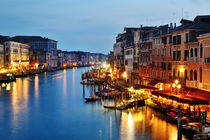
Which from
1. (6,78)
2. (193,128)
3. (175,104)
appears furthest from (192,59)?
(6,78)

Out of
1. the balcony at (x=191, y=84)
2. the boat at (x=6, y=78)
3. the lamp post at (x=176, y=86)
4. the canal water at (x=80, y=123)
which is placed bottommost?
the canal water at (x=80, y=123)

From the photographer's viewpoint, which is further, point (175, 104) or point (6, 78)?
point (6, 78)

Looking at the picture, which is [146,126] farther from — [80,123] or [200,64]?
[200,64]

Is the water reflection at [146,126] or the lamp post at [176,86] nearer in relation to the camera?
the water reflection at [146,126]

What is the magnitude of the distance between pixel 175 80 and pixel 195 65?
3173mm

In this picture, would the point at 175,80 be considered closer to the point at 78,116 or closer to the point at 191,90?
the point at 191,90

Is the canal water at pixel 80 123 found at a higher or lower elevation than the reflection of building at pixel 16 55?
lower

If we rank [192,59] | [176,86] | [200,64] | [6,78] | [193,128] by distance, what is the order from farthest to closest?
[6,78]
[176,86]
[192,59]
[200,64]
[193,128]

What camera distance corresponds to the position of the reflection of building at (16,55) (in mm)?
70000

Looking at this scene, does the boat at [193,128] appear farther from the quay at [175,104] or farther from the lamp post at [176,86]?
the lamp post at [176,86]

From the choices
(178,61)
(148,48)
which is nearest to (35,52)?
(148,48)

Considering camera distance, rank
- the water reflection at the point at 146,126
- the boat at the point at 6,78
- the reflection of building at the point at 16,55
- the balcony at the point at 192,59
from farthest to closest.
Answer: the reflection of building at the point at 16,55
the boat at the point at 6,78
the balcony at the point at 192,59
the water reflection at the point at 146,126

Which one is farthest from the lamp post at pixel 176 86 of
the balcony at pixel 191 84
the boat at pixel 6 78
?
the boat at pixel 6 78

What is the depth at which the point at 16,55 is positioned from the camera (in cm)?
7512
